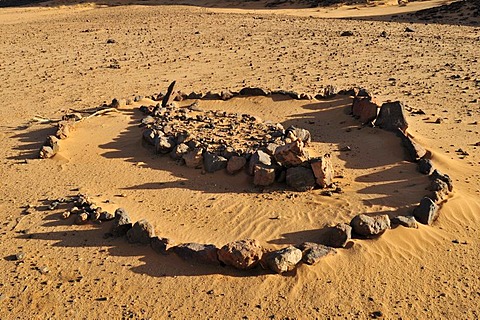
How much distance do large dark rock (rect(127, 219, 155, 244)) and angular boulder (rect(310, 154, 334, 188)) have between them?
89.6 inches

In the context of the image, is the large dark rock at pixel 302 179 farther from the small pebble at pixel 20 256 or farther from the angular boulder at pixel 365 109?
the small pebble at pixel 20 256

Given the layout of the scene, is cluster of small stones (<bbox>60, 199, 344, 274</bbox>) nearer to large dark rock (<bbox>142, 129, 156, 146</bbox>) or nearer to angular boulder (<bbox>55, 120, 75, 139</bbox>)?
large dark rock (<bbox>142, 129, 156, 146</bbox>)

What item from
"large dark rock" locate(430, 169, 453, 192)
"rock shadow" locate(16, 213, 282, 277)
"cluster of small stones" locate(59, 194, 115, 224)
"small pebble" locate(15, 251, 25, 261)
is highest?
"large dark rock" locate(430, 169, 453, 192)

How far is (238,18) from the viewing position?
71.0 feet

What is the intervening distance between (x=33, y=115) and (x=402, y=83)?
8106 millimetres

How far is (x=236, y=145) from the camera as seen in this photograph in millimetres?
7551

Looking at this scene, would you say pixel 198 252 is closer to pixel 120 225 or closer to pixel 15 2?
pixel 120 225

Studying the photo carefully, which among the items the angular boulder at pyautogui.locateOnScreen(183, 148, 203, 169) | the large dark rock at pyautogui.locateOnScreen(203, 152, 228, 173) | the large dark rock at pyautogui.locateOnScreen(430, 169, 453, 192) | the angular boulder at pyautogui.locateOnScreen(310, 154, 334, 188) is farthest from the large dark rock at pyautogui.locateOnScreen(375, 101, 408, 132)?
the angular boulder at pyautogui.locateOnScreen(183, 148, 203, 169)

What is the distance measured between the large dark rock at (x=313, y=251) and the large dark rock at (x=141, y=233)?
5.44 ft

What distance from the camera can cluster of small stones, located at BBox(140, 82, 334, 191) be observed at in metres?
6.64

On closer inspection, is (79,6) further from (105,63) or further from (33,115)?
(33,115)

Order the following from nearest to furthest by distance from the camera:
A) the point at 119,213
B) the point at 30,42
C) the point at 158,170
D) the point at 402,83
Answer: the point at 119,213, the point at 158,170, the point at 402,83, the point at 30,42

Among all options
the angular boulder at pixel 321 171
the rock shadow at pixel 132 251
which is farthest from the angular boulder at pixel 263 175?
the rock shadow at pixel 132 251

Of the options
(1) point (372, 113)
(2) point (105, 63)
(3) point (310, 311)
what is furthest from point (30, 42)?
(3) point (310, 311)
